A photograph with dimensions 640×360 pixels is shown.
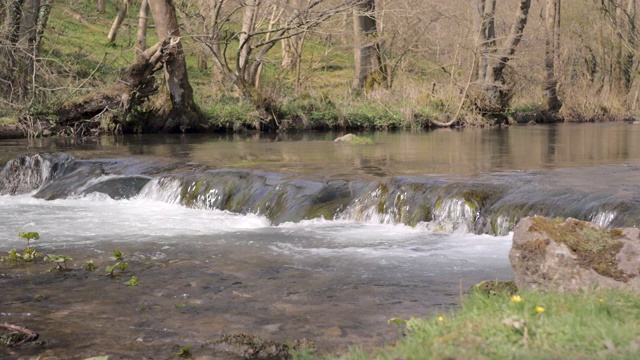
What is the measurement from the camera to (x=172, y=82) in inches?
909

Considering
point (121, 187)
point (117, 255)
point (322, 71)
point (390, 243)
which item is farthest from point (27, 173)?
point (322, 71)

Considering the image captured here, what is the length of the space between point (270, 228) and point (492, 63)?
21545 millimetres

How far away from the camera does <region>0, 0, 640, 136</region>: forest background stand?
22.4 meters

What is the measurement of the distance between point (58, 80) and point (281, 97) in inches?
270

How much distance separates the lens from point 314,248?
9.41 metres

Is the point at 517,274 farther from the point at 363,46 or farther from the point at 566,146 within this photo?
the point at 363,46

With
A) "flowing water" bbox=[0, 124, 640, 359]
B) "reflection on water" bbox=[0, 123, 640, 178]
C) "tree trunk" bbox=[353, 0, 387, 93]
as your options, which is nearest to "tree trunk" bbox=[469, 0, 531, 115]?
"tree trunk" bbox=[353, 0, 387, 93]

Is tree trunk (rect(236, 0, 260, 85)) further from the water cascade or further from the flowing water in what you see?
the water cascade

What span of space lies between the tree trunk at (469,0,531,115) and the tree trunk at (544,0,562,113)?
201 cm

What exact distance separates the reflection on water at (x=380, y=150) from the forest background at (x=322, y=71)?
4.29ft

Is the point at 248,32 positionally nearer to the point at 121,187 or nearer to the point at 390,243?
the point at 121,187

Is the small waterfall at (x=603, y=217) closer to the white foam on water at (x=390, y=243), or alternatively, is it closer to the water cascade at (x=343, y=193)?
the water cascade at (x=343, y=193)

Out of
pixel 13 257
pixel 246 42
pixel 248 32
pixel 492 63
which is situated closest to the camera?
pixel 13 257

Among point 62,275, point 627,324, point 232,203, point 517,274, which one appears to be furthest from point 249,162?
point 627,324
